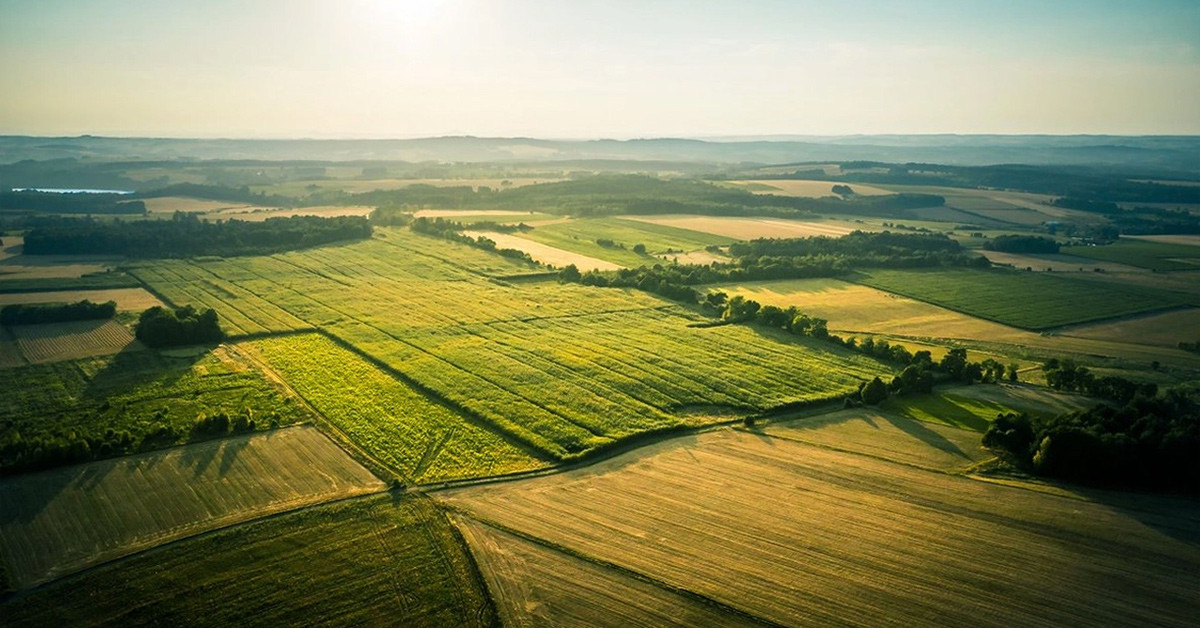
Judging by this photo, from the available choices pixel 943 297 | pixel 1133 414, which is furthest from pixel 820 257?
pixel 1133 414

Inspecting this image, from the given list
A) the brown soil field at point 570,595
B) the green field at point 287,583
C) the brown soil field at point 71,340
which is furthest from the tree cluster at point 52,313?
the brown soil field at point 570,595

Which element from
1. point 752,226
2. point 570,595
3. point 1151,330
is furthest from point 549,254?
point 570,595

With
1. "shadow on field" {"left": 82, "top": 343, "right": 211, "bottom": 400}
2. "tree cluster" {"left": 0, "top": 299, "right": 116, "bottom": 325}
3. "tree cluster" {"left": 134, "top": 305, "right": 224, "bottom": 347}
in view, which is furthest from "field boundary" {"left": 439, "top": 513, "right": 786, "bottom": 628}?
"tree cluster" {"left": 0, "top": 299, "right": 116, "bottom": 325}

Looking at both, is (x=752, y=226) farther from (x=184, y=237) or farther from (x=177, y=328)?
(x=177, y=328)

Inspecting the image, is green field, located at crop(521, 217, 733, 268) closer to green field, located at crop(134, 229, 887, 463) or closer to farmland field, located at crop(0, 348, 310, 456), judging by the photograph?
green field, located at crop(134, 229, 887, 463)

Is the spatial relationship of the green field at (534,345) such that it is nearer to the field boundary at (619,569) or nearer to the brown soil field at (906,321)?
the field boundary at (619,569)

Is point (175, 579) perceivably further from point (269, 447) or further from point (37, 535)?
point (269, 447)
